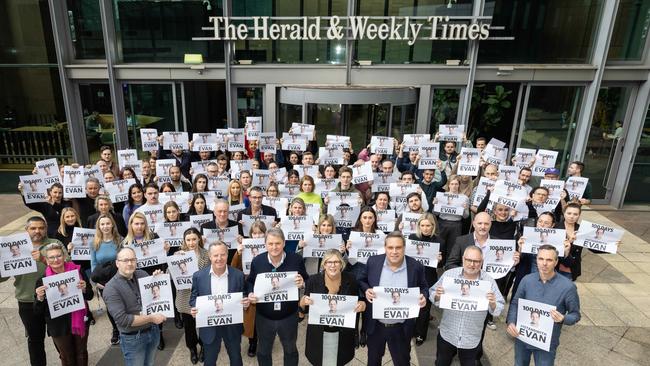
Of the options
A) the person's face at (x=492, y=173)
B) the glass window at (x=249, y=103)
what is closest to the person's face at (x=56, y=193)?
the glass window at (x=249, y=103)

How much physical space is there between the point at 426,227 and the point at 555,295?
1.64 metres

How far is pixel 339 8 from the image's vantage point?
458 inches

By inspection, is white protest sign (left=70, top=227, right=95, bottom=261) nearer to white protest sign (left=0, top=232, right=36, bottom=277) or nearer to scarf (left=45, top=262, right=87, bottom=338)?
white protest sign (left=0, top=232, right=36, bottom=277)

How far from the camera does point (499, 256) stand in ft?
17.0

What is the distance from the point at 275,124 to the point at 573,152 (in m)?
8.90

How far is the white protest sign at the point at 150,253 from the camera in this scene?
512cm

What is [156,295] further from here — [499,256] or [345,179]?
[499,256]

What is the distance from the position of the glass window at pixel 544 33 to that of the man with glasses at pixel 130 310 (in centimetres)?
1091

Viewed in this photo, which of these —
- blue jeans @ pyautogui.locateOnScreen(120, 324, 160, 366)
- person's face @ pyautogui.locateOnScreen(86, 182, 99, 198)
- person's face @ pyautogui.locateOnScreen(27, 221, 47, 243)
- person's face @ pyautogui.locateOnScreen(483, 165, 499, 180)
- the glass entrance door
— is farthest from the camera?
the glass entrance door

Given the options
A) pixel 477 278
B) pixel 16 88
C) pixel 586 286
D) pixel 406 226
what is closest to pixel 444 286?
pixel 477 278

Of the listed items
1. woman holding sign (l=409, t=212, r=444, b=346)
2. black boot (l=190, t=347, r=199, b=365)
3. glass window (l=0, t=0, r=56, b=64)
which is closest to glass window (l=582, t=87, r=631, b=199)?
woman holding sign (l=409, t=212, r=444, b=346)

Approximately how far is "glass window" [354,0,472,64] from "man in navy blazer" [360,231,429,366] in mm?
8513

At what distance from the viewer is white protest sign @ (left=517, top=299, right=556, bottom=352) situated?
13.3 feet

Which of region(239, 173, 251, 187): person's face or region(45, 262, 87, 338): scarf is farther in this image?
region(239, 173, 251, 187): person's face
